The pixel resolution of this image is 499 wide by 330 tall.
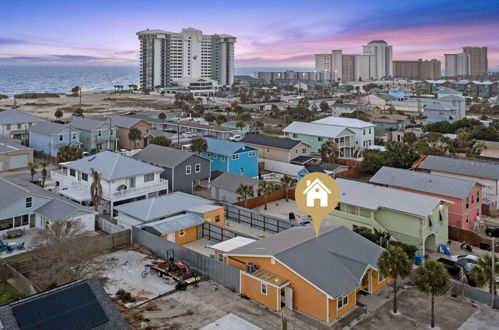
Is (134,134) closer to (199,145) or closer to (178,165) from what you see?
(199,145)

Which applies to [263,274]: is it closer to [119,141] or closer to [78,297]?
[78,297]

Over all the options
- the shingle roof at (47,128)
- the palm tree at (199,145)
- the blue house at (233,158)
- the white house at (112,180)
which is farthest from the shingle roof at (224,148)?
the shingle roof at (47,128)

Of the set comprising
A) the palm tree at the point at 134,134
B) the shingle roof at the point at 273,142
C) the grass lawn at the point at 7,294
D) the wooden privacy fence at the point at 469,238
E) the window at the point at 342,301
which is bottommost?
the grass lawn at the point at 7,294

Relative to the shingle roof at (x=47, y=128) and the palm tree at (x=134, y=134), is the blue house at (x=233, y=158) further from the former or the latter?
the shingle roof at (x=47, y=128)

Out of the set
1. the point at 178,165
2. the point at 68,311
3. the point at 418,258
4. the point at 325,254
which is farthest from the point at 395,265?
the point at 178,165

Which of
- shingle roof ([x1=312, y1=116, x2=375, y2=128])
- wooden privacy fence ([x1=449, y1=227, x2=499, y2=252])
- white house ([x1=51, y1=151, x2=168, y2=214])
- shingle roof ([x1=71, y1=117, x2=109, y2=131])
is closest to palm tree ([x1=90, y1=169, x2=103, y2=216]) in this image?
white house ([x1=51, y1=151, x2=168, y2=214])

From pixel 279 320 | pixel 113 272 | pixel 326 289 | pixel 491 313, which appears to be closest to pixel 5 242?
Result: pixel 113 272
